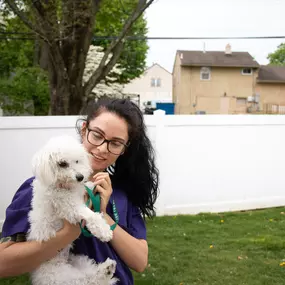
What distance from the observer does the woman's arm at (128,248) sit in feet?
6.07

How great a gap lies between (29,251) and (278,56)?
208 feet

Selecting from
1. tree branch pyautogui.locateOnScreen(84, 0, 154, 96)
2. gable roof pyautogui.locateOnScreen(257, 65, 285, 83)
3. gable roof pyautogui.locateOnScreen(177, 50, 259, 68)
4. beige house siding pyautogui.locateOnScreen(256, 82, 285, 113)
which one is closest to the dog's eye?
tree branch pyautogui.locateOnScreen(84, 0, 154, 96)

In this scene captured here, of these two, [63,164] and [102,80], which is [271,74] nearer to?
[102,80]

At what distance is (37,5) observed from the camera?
324 inches

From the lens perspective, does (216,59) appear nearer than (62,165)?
No

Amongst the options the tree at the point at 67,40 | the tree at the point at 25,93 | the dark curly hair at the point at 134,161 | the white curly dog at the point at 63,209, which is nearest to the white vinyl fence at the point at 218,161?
the tree at the point at 67,40

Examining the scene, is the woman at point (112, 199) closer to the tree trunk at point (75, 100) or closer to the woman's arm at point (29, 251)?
the woman's arm at point (29, 251)

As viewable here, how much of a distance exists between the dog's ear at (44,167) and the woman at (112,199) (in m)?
0.21

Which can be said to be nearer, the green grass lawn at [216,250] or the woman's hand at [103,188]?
the woman's hand at [103,188]

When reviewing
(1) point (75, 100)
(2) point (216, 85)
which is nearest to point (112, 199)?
(1) point (75, 100)

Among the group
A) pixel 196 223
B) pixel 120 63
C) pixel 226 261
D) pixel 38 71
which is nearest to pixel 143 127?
pixel 226 261

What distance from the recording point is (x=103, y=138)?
201 centimetres

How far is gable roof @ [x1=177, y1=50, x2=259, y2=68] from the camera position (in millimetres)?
34656

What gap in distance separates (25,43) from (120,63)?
11063mm
